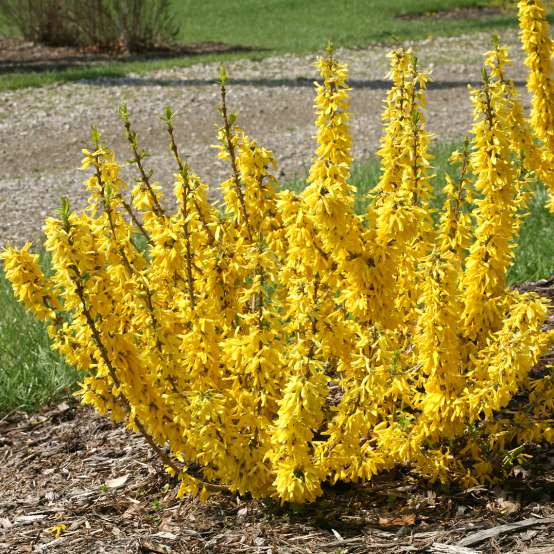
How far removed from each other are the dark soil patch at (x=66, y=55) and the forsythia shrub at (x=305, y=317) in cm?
1553

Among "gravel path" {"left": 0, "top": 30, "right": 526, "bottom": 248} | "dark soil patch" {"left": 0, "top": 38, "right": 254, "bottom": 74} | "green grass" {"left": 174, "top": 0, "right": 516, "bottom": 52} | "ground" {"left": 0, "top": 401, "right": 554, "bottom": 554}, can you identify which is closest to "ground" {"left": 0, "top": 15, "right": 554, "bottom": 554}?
"ground" {"left": 0, "top": 401, "right": 554, "bottom": 554}

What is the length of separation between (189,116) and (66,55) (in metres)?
8.56

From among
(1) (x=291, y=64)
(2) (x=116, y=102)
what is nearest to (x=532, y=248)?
(2) (x=116, y=102)

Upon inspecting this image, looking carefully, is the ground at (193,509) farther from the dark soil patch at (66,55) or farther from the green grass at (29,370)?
the dark soil patch at (66,55)

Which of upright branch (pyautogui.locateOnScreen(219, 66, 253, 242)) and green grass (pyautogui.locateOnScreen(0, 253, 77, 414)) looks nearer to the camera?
upright branch (pyautogui.locateOnScreen(219, 66, 253, 242))

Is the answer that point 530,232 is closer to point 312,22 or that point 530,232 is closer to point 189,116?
point 189,116

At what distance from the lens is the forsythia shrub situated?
293cm

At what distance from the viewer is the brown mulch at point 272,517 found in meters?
3.16

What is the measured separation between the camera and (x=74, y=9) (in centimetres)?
2030

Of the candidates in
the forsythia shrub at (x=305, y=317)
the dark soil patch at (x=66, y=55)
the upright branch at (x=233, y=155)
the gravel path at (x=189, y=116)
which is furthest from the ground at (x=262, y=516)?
the dark soil patch at (x=66, y=55)

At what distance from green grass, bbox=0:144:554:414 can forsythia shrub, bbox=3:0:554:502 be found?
142cm

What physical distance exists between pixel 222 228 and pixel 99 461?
1411 millimetres

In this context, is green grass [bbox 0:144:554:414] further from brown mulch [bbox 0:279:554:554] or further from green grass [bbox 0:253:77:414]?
brown mulch [bbox 0:279:554:554]

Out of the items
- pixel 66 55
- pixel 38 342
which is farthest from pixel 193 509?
pixel 66 55
